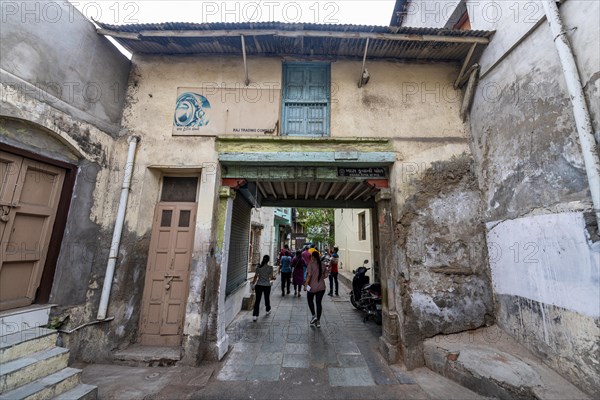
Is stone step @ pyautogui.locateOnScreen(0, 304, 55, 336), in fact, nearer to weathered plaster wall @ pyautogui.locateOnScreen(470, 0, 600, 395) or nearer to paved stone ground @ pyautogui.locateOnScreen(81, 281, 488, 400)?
paved stone ground @ pyautogui.locateOnScreen(81, 281, 488, 400)

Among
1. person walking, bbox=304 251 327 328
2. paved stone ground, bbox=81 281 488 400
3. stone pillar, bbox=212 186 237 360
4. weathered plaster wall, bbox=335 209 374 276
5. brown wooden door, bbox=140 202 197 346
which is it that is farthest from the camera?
weathered plaster wall, bbox=335 209 374 276

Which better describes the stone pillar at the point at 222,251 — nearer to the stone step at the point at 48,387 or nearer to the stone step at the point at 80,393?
the stone step at the point at 80,393

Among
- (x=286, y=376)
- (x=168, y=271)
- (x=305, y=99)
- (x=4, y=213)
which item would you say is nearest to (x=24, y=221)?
(x=4, y=213)

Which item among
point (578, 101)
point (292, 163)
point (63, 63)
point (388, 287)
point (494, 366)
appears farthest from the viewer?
point (292, 163)

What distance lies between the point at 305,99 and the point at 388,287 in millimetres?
4168

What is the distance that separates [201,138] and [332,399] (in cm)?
499

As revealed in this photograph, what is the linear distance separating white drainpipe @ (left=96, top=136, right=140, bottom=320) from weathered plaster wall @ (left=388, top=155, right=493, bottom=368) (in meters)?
5.10

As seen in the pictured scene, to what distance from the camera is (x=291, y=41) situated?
5.10 metres

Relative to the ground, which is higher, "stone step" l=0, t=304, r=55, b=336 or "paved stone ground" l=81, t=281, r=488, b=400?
"stone step" l=0, t=304, r=55, b=336

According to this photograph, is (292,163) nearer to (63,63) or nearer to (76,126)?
(76,126)

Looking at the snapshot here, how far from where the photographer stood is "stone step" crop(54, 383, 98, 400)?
9.73 feet

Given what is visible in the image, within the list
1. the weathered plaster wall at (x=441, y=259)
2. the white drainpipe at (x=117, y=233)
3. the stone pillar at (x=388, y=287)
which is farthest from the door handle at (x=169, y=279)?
the weathered plaster wall at (x=441, y=259)

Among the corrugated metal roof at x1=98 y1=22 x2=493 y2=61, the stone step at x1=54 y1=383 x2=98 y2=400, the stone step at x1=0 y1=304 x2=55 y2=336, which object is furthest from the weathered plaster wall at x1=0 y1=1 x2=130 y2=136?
the stone step at x1=54 y1=383 x2=98 y2=400

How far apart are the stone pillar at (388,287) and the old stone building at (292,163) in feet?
0.13
